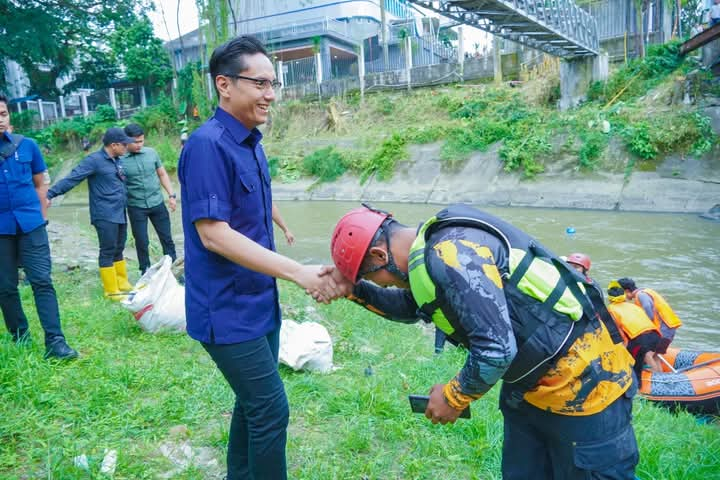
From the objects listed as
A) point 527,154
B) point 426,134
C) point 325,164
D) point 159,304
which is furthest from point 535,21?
point 159,304

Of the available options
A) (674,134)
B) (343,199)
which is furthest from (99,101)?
(674,134)

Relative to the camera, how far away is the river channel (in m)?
7.43

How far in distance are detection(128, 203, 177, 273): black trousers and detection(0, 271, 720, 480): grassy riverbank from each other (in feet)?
8.54

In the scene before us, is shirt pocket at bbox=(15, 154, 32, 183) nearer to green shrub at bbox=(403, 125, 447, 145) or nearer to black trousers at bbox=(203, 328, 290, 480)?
black trousers at bbox=(203, 328, 290, 480)

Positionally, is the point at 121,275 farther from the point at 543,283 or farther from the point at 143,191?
the point at 543,283

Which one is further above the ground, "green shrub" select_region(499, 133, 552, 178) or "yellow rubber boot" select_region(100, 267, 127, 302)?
"green shrub" select_region(499, 133, 552, 178)

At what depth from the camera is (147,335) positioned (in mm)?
4848

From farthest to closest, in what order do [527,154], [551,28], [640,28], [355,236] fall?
[640,28], [527,154], [551,28], [355,236]

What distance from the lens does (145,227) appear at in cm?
713

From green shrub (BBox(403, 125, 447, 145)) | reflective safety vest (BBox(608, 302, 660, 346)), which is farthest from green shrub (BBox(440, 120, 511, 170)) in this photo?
reflective safety vest (BBox(608, 302, 660, 346))

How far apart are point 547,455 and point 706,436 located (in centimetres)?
218

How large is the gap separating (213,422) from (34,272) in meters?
1.88

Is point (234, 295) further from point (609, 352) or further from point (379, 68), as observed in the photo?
point (379, 68)

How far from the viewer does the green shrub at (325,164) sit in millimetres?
20719
